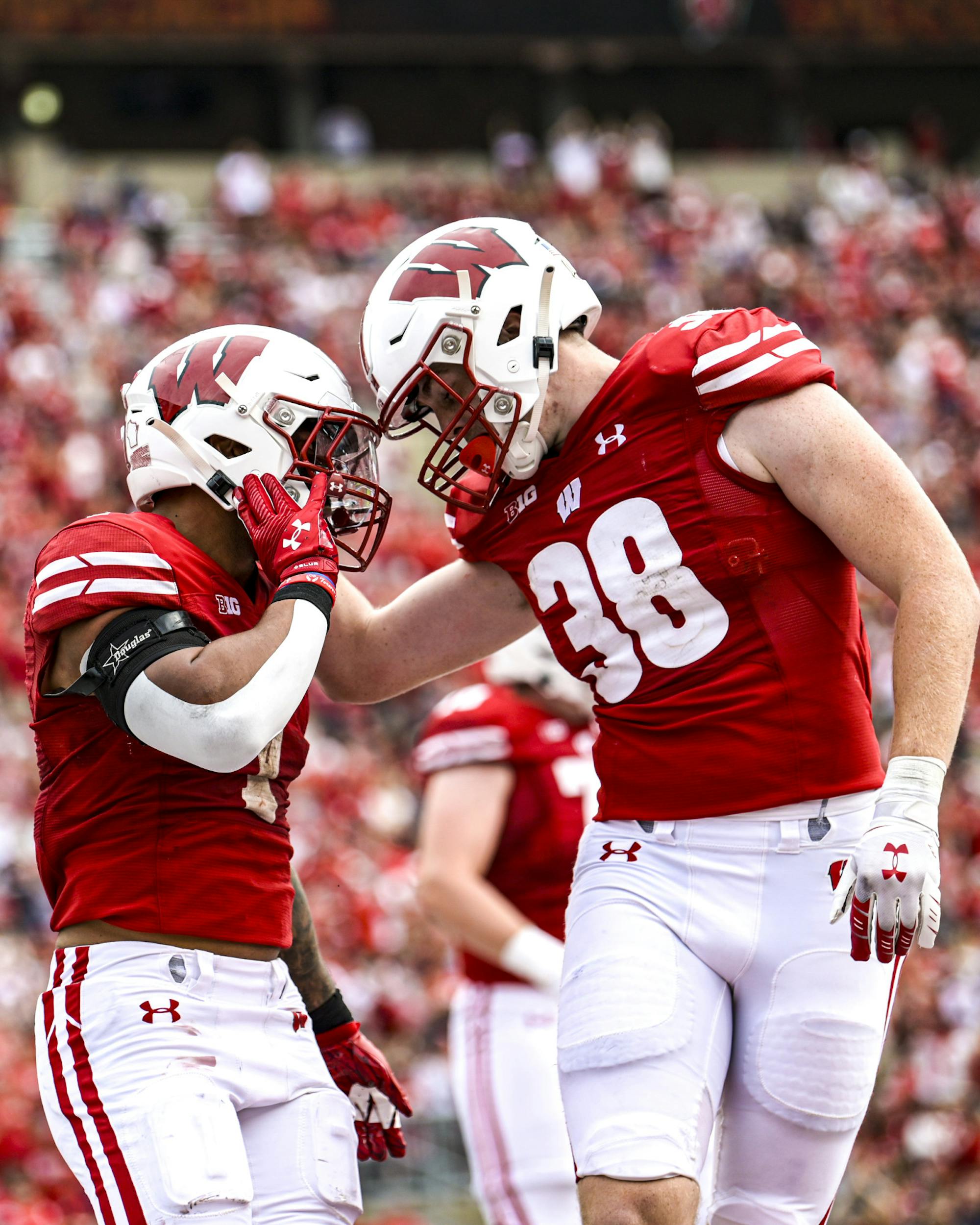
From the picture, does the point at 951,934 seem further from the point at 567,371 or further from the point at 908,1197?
the point at 567,371

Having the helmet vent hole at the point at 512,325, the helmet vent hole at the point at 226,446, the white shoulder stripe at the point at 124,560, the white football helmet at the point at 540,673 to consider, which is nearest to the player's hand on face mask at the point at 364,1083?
the white shoulder stripe at the point at 124,560

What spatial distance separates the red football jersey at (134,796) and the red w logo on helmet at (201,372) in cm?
26

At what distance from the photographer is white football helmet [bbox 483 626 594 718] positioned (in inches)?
205

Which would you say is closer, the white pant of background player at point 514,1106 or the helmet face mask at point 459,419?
the helmet face mask at point 459,419

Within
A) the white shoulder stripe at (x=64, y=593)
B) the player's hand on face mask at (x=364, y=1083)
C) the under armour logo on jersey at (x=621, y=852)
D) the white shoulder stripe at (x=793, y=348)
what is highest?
the white shoulder stripe at (x=793, y=348)

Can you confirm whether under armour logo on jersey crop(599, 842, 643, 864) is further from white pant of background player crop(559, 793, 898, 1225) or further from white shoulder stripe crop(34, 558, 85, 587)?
white shoulder stripe crop(34, 558, 85, 587)

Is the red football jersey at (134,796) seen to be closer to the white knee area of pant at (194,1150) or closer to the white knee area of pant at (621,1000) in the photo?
the white knee area of pant at (194,1150)

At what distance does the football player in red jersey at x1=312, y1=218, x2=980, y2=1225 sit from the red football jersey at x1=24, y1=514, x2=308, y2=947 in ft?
1.84

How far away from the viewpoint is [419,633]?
3781 millimetres

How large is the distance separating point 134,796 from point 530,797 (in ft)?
6.81

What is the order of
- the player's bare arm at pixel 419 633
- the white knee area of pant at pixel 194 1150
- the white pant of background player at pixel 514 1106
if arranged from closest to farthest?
the white knee area of pant at pixel 194 1150 → the player's bare arm at pixel 419 633 → the white pant of background player at pixel 514 1106

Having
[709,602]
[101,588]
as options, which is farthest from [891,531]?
[101,588]

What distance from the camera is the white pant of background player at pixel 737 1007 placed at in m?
3.05

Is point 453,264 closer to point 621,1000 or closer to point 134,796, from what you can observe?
point 134,796
